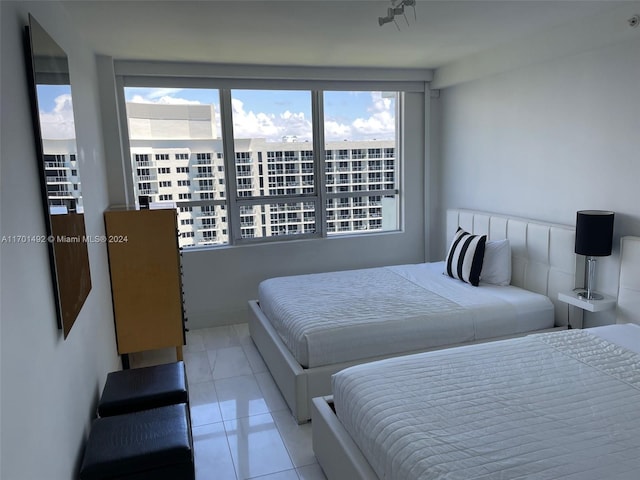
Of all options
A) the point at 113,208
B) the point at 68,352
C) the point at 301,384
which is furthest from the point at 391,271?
the point at 68,352

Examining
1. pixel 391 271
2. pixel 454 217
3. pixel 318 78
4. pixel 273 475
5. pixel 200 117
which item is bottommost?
pixel 273 475

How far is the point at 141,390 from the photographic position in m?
2.49

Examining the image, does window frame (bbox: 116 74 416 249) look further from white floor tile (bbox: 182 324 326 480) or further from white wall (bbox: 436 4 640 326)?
white floor tile (bbox: 182 324 326 480)

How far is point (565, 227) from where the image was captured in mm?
3432

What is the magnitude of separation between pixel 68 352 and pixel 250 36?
2.41 m

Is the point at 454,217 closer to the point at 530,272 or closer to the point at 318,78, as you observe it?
the point at 530,272

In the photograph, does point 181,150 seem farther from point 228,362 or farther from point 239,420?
point 239,420

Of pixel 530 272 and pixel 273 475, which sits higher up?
pixel 530 272

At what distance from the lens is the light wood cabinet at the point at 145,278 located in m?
3.43

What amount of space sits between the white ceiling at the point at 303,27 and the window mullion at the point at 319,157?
645mm

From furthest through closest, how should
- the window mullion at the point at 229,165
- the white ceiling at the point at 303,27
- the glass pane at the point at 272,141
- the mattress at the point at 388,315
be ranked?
the glass pane at the point at 272,141, the window mullion at the point at 229,165, the mattress at the point at 388,315, the white ceiling at the point at 303,27

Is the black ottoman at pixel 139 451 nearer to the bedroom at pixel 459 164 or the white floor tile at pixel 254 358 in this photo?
the bedroom at pixel 459 164

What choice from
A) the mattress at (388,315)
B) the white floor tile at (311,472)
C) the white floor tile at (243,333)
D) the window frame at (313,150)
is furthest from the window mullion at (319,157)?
the white floor tile at (311,472)

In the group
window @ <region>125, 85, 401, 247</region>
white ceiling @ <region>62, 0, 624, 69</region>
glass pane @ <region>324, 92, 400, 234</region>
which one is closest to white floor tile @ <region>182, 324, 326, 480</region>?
window @ <region>125, 85, 401, 247</region>
